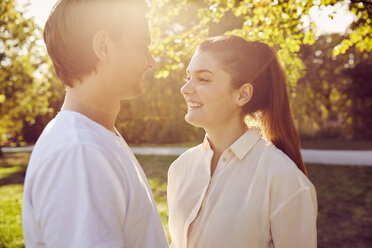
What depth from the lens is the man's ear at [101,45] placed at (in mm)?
1447

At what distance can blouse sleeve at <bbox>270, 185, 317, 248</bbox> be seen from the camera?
81.7 inches

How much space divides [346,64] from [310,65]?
5.43 metres

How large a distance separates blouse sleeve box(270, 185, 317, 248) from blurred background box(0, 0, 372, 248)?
2580 millimetres

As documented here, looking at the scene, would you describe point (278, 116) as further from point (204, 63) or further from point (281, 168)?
point (204, 63)

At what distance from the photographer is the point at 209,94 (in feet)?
8.02

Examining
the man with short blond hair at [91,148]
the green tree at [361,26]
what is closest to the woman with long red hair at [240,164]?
the man with short blond hair at [91,148]

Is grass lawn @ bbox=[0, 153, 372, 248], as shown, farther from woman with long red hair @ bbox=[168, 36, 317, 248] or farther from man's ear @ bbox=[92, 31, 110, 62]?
man's ear @ bbox=[92, 31, 110, 62]

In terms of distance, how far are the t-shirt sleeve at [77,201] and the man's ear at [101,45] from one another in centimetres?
42

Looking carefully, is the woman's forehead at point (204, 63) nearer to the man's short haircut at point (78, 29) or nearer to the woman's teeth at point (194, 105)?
the woman's teeth at point (194, 105)

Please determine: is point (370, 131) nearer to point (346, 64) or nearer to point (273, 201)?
point (346, 64)

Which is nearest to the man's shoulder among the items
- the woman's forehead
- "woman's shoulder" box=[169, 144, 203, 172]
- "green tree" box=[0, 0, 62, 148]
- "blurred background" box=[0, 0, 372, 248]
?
the woman's forehead

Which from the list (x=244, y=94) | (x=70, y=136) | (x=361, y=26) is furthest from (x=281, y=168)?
(x=361, y=26)

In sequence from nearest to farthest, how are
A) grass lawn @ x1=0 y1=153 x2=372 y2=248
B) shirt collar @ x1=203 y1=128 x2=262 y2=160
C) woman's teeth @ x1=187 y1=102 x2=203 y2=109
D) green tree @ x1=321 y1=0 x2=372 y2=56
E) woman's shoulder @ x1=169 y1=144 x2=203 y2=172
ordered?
shirt collar @ x1=203 y1=128 x2=262 y2=160 → woman's teeth @ x1=187 y1=102 x2=203 y2=109 → woman's shoulder @ x1=169 y1=144 x2=203 y2=172 → green tree @ x1=321 y1=0 x2=372 y2=56 → grass lawn @ x1=0 y1=153 x2=372 y2=248

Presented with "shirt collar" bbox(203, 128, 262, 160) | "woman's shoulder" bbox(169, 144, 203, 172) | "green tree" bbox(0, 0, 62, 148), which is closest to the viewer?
"shirt collar" bbox(203, 128, 262, 160)
